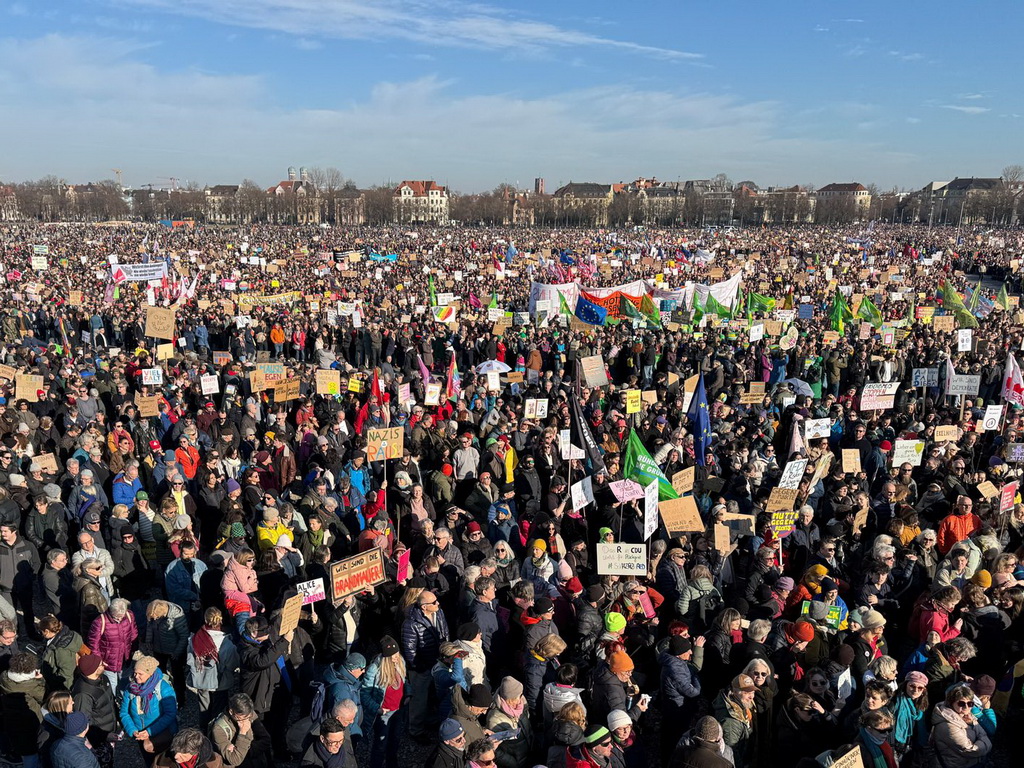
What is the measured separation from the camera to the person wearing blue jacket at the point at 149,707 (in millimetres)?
4422

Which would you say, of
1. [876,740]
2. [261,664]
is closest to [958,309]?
[876,740]

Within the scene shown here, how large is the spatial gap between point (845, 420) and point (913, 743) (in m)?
7.25

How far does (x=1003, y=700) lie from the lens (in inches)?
199

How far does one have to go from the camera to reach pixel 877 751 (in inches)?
158

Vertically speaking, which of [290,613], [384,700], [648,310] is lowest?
[384,700]

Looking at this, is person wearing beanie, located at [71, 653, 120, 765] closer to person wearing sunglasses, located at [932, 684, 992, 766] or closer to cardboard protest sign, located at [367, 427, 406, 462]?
cardboard protest sign, located at [367, 427, 406, 462]

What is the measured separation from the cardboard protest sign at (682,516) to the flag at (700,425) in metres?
2.30

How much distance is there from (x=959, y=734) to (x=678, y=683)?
1.55 meters

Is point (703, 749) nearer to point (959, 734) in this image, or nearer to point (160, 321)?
point (959, 734)

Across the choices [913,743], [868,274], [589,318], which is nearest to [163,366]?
[589,318]

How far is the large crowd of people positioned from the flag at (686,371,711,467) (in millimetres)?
56

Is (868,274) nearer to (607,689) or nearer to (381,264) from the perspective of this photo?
(381,264)

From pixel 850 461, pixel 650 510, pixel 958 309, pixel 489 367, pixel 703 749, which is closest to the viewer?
pixel 703 749

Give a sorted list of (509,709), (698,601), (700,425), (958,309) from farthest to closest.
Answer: (958,309)
(700,425)
(698,601)
(509,709)
